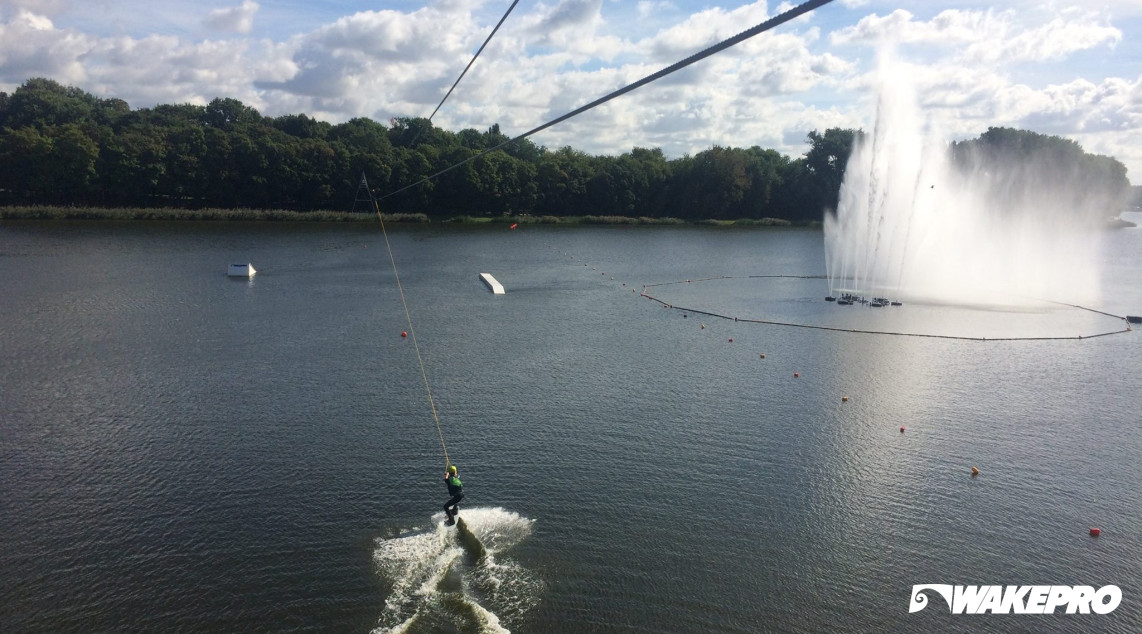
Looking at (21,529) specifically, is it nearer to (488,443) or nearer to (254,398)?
(254,398)

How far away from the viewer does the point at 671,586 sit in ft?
60.3

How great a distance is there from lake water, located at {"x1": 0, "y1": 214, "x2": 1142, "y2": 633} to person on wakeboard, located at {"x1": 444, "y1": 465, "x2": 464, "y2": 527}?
24.7 inches

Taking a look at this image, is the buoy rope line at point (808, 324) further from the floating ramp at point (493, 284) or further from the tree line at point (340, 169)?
the tree line at point (340, 169)

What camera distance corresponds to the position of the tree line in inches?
4112

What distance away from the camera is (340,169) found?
382ft

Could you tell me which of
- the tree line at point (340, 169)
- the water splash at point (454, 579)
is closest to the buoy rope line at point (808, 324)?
the water splash at point (454, 579)

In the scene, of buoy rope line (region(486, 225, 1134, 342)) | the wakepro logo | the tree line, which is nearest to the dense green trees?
the tree line

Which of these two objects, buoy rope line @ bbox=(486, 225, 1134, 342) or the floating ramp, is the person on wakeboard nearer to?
buoy rope line @ bbox=(486, 225, 1134, 342)

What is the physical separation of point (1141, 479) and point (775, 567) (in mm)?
14587

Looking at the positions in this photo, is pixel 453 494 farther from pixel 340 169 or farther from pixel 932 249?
pixel 340 169

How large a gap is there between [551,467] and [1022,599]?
13.2m

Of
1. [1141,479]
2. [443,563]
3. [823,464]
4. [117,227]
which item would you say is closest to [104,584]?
[443,563]

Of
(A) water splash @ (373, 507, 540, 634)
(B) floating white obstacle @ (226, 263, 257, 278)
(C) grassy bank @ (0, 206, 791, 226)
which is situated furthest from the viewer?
(C) grassy bank @ (0, 206, 791, 226)

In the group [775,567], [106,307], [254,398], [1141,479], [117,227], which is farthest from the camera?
[117,227]
